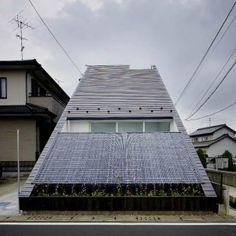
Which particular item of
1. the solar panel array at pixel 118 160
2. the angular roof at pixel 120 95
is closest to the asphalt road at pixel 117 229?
the solar panel array at pixel 118 160

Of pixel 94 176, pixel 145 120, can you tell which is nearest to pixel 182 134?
pixel 145 120

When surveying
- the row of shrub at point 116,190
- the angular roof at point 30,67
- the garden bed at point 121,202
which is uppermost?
the angular roof at point 30,67

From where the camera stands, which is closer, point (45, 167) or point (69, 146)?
point (45, 167)

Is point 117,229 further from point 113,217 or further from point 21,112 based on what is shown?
point 21,112

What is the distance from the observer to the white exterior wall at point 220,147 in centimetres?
3859

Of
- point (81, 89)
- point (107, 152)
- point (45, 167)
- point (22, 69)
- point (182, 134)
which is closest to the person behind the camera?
point (45, 167)

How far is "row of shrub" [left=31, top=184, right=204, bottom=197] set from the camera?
7.22 m

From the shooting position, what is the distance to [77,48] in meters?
14.2

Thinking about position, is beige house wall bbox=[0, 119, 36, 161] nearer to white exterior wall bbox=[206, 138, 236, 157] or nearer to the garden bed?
the garden bed

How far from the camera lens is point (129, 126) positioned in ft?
38.4

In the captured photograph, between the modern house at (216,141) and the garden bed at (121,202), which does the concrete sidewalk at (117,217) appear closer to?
the garden bed at (121,202)

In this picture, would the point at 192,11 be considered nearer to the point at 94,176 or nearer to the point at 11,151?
the point at 94,176

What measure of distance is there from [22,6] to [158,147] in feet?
21.7

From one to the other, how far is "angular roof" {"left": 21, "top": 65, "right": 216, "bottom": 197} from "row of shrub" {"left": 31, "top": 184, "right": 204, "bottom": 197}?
179 mm
